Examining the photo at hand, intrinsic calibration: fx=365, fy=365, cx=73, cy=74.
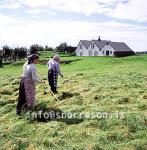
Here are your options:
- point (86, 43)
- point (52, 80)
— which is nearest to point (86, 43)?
point (86, 43)

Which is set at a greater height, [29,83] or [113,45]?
[113,45]

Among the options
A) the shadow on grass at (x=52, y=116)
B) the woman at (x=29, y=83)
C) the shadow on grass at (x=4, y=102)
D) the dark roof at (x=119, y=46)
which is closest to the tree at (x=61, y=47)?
the dark roof at (x=119, y=46)

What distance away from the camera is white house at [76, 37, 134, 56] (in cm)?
9369

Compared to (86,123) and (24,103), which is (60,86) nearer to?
(24,103)

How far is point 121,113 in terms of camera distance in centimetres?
1259

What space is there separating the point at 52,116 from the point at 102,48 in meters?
84.4

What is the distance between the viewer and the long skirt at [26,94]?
14094mm

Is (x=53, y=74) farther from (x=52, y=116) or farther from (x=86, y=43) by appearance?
(x=86, y=43)

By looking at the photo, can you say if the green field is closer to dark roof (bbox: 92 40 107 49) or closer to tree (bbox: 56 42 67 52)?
dark roof (bbox: 92 40 107 49)

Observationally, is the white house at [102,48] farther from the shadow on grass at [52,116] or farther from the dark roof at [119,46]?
the shadow on grass at [52,116]

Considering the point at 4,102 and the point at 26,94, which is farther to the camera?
the point at 4,102

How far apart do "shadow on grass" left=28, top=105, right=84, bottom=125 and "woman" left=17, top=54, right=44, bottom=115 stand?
520 mm

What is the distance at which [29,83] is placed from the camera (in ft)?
46.3

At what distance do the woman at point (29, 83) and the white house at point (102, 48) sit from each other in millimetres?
78869
